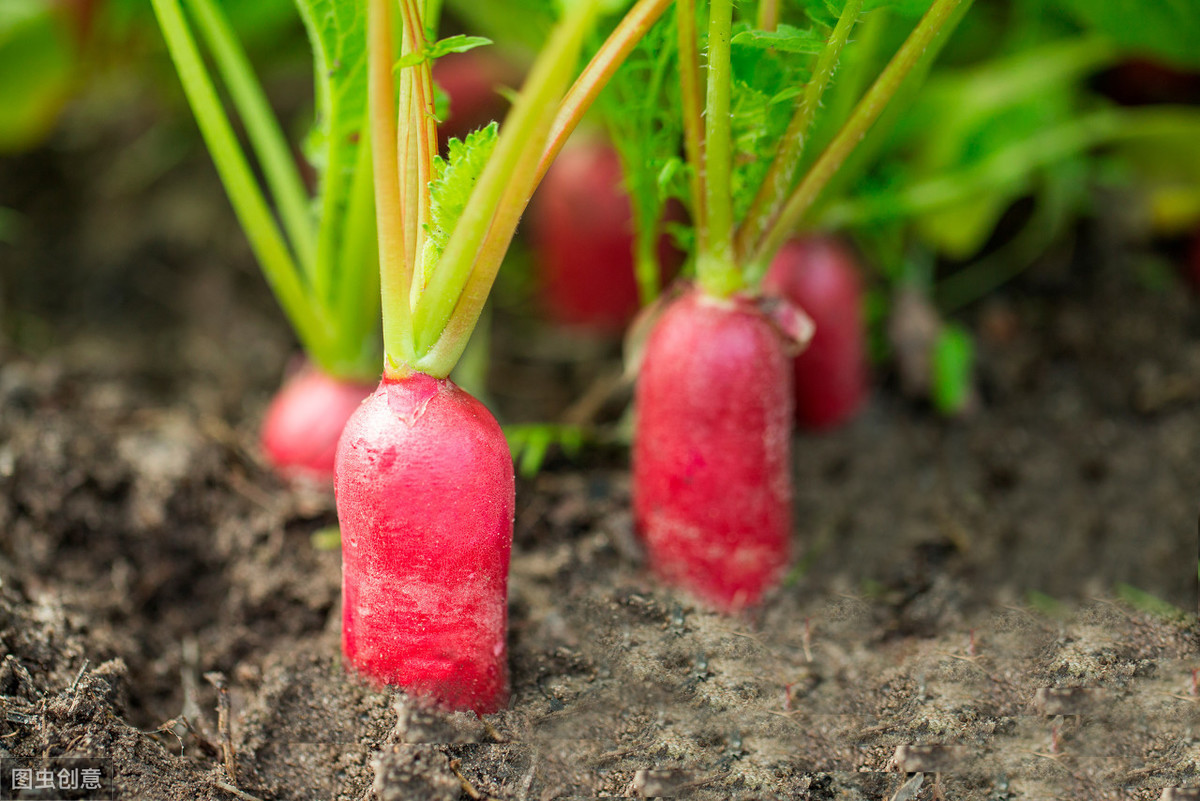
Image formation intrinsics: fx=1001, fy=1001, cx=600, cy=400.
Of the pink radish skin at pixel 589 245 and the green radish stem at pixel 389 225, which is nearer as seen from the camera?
the green radish stem at pixel 389 225

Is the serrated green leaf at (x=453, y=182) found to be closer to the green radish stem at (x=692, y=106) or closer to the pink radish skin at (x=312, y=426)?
the green radish stem at (x=692, y=106)

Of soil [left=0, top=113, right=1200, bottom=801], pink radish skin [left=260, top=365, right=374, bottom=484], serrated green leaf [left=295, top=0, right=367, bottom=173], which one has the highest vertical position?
serrated green leaf [left=295, top=0, right=367, bottom=173]

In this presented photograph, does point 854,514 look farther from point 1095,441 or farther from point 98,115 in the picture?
point 98,115

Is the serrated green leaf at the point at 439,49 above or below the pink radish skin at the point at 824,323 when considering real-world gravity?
above

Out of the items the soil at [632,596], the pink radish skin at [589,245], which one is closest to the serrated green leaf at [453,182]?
the soil at [632,596]

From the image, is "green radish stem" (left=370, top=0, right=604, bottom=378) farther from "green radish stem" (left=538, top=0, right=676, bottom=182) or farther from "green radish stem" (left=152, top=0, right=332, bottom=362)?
"green radish stem" (left=152, top=0, right=332, bottom=362)

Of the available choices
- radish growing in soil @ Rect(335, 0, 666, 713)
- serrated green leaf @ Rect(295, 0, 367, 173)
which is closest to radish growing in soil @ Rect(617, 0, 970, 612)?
radish growing in soil @ Rect(335, 0, 666, 713)
